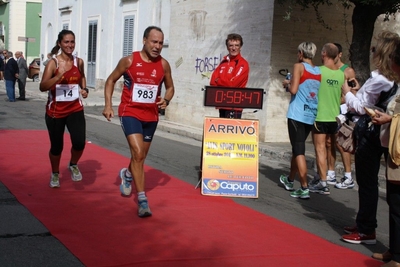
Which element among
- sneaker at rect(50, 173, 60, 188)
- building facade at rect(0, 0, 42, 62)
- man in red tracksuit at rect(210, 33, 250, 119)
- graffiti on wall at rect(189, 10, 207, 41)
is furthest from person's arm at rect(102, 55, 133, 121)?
building facade at rect(0, 0, 42, 62)

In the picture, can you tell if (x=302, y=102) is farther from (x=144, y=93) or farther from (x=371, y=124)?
(x=371, y=124)

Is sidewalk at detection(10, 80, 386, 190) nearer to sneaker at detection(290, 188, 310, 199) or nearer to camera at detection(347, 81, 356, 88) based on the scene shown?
sneaker at detection(290, 188, 310, 199)

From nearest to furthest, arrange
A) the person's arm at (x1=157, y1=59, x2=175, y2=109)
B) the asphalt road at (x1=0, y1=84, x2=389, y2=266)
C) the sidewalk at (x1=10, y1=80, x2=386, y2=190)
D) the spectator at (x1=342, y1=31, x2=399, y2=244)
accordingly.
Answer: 1. the asphalt road at (x1=0, y1=84, x2=389, y2=266)
2. the spectator at (x1=342, y1=31, x2=399, y2=244)
3. the person's arm at (x1=157, y1=59, x2=175, y2=109)
4. the sidewalk at (x1=10, y1=80, x2=386, y2=190)

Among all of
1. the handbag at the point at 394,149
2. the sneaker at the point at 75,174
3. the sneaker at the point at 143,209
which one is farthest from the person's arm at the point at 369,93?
the sneaker at the point at 75,174

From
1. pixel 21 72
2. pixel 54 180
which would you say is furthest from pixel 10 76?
pixel 54 180

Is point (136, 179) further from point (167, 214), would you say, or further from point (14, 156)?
point (14, 156)

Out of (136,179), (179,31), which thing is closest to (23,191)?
(136,179)

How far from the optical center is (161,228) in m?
6.60

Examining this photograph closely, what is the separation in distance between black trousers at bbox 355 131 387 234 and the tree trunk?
6242 mm

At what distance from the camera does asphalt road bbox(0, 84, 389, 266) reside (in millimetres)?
5586

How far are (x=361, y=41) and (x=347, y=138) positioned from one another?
6.33 meters

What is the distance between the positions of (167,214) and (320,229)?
1698mm

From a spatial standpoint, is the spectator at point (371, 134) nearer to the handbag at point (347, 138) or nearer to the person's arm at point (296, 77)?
the handbag at point (347, 138)

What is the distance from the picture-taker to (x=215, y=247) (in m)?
6.03
